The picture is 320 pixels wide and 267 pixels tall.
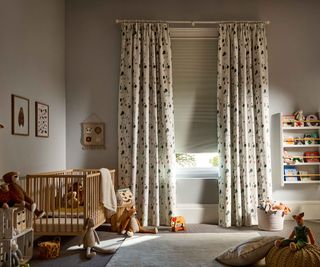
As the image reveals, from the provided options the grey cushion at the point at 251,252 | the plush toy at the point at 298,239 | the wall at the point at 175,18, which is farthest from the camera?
the wall at the point at 175,18

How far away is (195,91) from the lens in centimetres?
504

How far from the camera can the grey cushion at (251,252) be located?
297 centimetres

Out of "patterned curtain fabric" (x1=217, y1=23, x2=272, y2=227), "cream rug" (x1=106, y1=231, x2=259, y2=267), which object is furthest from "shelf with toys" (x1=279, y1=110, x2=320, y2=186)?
"cream rug" (x1=106, y1=231, x2=259, y2=267)

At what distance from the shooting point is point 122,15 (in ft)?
16.5

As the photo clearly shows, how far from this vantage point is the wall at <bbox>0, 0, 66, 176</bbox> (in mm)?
3404

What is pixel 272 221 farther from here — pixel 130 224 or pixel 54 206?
pixel 54 206

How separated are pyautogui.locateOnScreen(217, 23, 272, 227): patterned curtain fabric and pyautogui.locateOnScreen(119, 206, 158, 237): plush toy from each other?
1023mm

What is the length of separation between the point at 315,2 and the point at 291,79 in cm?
105

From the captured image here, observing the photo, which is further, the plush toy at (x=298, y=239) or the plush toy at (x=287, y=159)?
the plush toy at (x=287, y=159)

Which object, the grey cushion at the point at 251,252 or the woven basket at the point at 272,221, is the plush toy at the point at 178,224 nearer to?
the woven basket at the point at 272,221

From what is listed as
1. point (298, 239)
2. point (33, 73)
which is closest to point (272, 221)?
point (298, 239)

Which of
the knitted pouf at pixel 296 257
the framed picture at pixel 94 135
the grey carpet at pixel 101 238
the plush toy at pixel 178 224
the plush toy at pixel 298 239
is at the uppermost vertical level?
the framed picture at pixel 94 135

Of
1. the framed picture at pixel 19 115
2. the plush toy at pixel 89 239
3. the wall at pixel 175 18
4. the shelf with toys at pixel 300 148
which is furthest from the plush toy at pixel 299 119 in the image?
the framed picture at pixel 19 115

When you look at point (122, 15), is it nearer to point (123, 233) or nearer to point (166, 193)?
point (166, 193)
